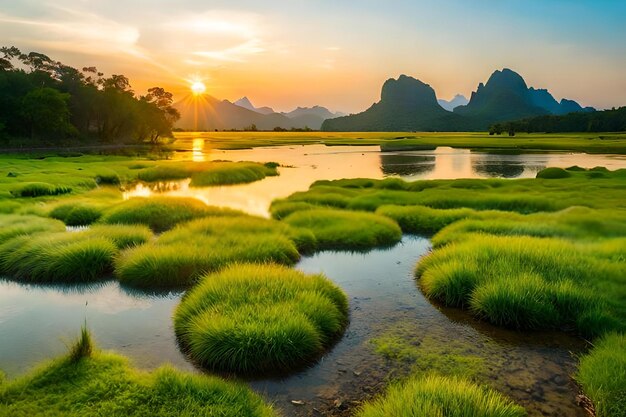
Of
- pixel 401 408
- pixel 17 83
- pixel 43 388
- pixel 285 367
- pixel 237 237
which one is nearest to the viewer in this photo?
pixel 401 408

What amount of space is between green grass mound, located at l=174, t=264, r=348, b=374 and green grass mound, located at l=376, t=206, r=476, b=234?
527 inches

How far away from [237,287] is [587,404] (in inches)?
361

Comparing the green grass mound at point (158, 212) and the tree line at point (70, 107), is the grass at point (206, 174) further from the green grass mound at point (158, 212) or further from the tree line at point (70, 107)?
A: the tree line at point (70, 107)

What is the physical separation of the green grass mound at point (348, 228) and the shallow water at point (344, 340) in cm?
540

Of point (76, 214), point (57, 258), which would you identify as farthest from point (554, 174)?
point (57, 258)

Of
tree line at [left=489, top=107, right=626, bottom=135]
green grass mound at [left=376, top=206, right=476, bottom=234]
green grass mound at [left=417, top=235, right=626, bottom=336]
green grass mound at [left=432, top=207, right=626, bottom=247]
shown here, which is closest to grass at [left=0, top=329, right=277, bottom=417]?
green grass mound at [left=417, top=235, right=626, bottom=336]

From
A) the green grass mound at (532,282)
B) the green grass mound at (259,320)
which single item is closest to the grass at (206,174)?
the green grass mound at (259,320)

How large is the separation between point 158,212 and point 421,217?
17.3 meters

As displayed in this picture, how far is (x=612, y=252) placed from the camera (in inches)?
656

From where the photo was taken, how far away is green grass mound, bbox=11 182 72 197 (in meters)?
33.7

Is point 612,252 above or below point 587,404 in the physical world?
above

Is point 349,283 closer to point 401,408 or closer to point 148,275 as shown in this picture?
point 148,275

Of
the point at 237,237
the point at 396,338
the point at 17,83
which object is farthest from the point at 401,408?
the point at 17,83

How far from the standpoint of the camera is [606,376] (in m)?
8.74
